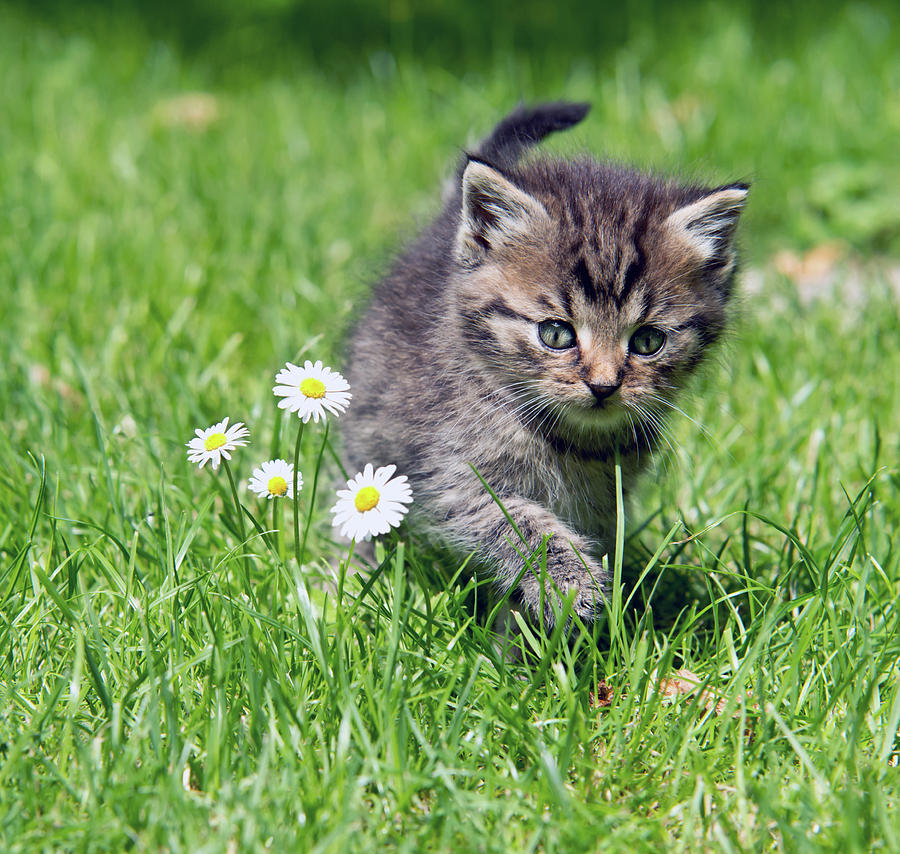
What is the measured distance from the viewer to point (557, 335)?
271cm

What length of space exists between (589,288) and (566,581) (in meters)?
0.79

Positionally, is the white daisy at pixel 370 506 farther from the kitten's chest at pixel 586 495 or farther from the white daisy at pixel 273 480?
the kitten's chest at pixel 586 495

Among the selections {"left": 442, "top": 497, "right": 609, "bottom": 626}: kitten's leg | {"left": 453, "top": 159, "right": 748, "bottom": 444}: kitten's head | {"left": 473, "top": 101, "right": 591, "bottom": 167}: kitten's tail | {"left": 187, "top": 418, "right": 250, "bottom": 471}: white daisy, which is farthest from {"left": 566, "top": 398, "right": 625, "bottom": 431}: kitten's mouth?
{"left": 473, "top": 101, "right": 591, "bottom": 167}: kitten's tail

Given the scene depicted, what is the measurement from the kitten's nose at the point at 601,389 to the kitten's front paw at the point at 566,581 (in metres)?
0.41

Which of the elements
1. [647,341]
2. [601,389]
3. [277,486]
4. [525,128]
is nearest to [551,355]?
[601,389]

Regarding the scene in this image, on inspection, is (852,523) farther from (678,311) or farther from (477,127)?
(477,127)

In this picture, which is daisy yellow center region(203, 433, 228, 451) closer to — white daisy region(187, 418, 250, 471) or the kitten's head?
white daisy region(187, 418, 250, 471)

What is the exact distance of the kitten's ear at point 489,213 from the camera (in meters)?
2.75

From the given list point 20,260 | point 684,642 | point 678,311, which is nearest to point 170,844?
point 684,642

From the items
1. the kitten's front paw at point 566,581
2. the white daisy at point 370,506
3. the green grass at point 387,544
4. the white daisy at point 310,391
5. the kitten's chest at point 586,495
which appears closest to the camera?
the green grass at point 387,544

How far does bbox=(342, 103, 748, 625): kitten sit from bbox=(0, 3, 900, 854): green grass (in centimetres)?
24

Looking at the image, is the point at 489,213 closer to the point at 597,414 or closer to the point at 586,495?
the point at 597,414

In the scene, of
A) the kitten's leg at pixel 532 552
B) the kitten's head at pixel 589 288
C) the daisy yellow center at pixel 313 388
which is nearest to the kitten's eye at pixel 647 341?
the kitten's head at pixel 589 288

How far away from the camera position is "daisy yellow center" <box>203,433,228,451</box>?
260cm
